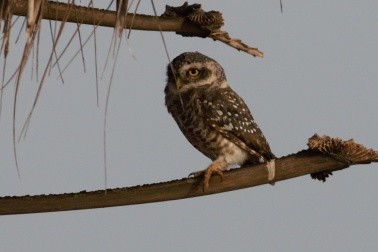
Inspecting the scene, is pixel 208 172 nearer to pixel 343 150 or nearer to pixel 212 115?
pixel 343 150

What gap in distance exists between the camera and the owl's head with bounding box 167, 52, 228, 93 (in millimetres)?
4863

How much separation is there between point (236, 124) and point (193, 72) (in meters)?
0.46

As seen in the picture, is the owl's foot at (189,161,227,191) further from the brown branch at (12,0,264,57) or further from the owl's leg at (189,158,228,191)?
the brown branch at (12,0,264,57)

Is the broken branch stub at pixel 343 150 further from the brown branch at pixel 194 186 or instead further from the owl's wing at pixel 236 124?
the owl's wing at pixel 236 124

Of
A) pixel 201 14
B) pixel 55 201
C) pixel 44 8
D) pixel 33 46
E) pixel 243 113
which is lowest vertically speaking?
pixel 55 201

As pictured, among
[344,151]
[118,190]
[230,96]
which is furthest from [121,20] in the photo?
[230,96]

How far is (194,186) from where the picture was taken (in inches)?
118

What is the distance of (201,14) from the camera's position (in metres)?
3.21

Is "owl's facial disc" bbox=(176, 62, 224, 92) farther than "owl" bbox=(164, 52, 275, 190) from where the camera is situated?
Yes

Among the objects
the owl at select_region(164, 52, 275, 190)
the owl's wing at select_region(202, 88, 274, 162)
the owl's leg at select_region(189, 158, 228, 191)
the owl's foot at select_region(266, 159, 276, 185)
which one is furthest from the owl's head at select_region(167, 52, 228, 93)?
the owl's foot at select_region(266, 159, 276, 185)

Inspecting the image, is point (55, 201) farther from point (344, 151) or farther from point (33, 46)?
point (344, 151)

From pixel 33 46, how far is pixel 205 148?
2164 mm

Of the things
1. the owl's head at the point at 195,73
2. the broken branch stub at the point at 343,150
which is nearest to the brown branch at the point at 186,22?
the broken branch stub at the point at 343,150

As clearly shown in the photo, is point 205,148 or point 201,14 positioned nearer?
point 201,14
